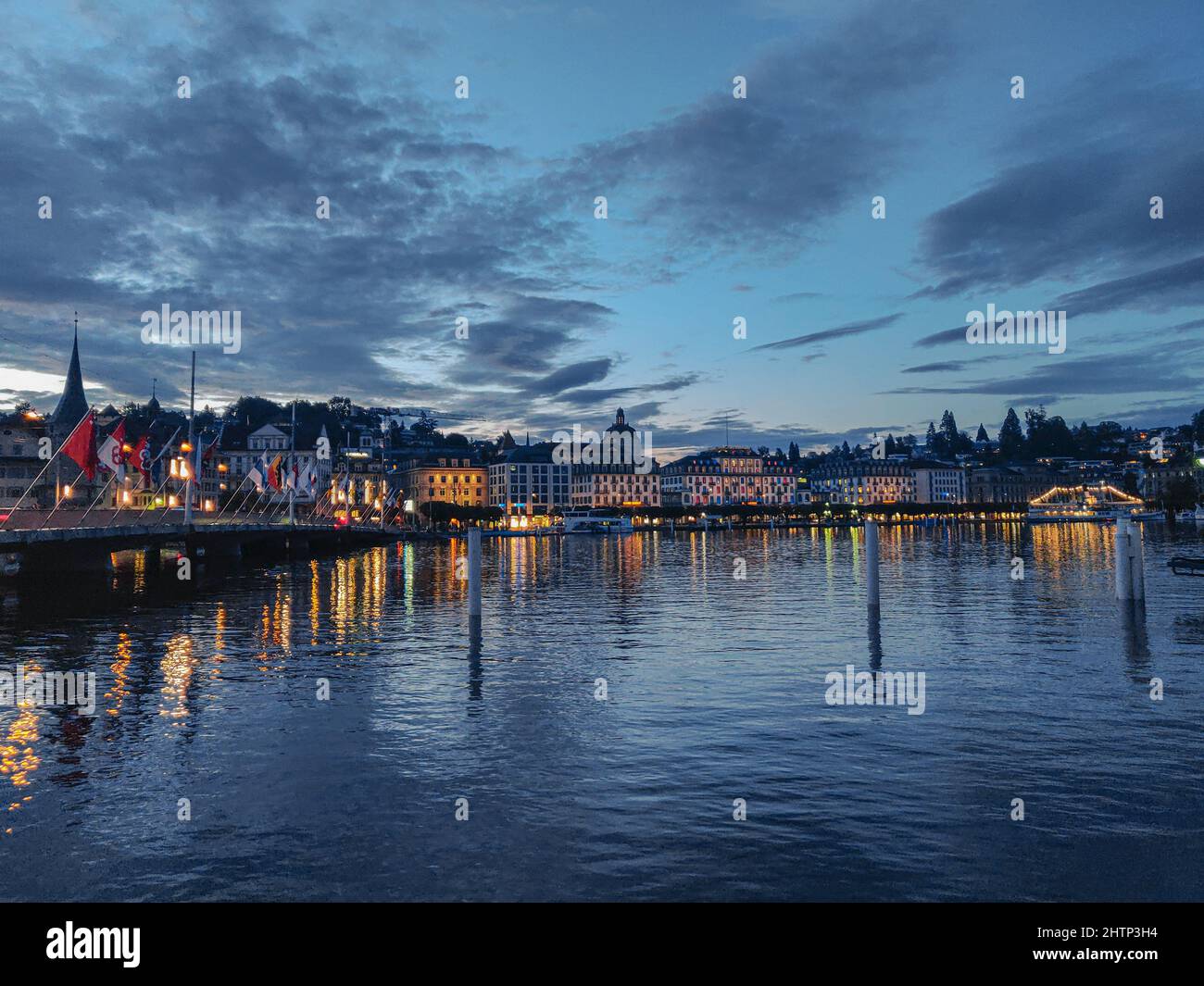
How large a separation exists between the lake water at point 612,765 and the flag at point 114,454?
15568mm

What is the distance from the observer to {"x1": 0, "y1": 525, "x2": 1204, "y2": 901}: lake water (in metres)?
12.1

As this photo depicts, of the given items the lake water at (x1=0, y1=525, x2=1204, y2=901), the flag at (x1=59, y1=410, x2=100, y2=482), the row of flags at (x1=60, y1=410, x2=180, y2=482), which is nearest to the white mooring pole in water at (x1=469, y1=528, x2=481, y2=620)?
the lake water at (x1=0, y1=525, x2=1204, y2=901)

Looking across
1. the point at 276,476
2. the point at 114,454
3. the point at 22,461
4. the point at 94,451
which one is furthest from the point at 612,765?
the point at 22,461

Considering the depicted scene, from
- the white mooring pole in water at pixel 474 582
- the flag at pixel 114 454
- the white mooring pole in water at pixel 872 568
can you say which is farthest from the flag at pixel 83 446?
the white mooring pole in water at pixel 872 568

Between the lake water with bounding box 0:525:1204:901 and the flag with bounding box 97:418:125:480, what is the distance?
51.1 feet

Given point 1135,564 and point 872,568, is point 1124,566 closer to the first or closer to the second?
point 1135,564

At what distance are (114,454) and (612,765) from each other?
46.8 metres

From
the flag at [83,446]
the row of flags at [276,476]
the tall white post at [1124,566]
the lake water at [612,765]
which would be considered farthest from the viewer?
the row of flags at [276,476]

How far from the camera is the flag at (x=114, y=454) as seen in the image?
52562 millimetres

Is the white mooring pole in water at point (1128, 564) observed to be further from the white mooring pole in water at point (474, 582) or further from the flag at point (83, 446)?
the flag at point (83, 446)

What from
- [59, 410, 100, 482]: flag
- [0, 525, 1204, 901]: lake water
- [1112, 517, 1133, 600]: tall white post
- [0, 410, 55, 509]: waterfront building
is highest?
[0, 410, 55, 509]: waterfront building

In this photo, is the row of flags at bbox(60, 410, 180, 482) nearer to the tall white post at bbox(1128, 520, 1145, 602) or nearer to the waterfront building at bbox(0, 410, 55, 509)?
the tall white post at bbox(1128, 520, 1145, 602)

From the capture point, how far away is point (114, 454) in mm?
53344
